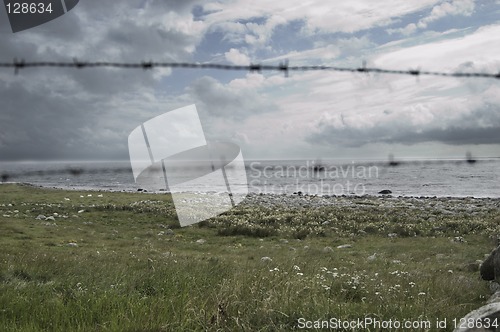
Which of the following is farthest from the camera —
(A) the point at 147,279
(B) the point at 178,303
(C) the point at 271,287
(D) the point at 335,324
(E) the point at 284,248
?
(E) the point at 284,248

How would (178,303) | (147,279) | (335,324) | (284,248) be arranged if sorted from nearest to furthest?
(335,324)
(178,303)
(147,279)
(284,248)

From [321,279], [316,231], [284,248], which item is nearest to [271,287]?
[321,279]

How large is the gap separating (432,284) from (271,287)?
3522 millimetres

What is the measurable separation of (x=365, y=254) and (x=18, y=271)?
38.9 ft

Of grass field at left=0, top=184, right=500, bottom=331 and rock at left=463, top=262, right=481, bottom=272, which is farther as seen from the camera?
rock at left=463, top=262, right=481, bottom=272

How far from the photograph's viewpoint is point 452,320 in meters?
5.47

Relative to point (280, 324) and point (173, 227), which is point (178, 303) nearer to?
point (280, 324)

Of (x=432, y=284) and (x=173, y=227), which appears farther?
(x=173, y=227)

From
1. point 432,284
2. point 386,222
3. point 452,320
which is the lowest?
point 386,222

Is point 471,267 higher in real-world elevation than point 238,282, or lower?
lower

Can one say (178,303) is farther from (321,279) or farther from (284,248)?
(284,248)

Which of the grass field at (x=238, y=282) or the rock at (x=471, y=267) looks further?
the rock at (x=471, y=267)

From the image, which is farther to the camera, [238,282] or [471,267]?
[471,267]

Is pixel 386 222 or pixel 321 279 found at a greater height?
pixel 321 279
